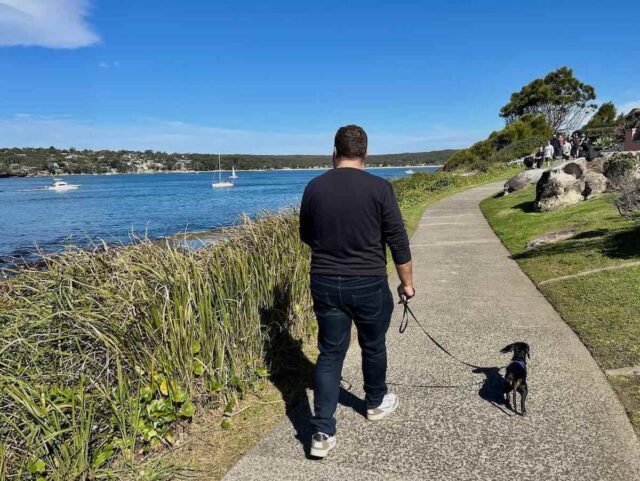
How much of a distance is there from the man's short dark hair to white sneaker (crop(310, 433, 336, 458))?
1.79 m

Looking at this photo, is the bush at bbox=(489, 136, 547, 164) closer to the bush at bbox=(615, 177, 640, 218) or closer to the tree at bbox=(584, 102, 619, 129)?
the tree at bbox=(584, 102, 619, 129)

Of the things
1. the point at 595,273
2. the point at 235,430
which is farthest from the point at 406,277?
the point at 595,273

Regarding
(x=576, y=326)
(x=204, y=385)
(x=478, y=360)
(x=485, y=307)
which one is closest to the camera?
(x=204, y=385)

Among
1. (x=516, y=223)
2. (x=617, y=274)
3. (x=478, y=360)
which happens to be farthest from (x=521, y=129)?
(x=478, y=360)

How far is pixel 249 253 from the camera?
5.02 metres

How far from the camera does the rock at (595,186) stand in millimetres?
14086

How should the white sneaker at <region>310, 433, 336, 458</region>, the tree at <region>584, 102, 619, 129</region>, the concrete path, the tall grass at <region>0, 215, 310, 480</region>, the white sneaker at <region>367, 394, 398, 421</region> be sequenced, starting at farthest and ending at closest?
the tree at <region>584, 102, 619, 129</region>
the white sneaker at <region>367, 394, 398, 421</region>
the white sneaker at <region>310, 433, 336, 458</region>
the concrete path
the tall grass at <region>0, 215, 310, 480</region>

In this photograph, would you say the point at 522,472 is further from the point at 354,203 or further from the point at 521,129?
the point at 521,129

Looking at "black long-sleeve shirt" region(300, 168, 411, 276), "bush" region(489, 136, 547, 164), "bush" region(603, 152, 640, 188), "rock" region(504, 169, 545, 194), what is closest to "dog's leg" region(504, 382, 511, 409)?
"black long-sleeve shirt" region(300, 168, 411, 276)

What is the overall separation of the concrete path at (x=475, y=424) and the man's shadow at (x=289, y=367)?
0.04m

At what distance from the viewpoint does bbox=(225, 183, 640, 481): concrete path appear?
3.03 metres

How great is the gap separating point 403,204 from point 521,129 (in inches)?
1198

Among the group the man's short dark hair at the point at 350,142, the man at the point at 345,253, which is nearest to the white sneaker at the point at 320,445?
the man at the point at 345,253

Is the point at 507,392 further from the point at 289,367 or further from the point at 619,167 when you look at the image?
the point at 619,167
